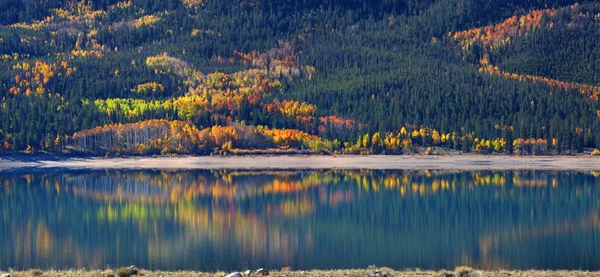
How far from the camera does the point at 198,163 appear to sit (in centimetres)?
14738

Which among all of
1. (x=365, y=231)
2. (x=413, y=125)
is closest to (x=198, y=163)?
(x=413, y=125)

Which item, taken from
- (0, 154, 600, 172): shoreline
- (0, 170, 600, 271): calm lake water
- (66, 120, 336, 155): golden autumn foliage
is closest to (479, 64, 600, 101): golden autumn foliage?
(0, 154, 600, 172): shoreline

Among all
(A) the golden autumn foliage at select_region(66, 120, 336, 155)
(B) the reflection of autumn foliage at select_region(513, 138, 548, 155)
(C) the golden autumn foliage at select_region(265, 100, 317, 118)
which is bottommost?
(B) the reflection of autumn foliage at select_region(513, 138, 548, 155)

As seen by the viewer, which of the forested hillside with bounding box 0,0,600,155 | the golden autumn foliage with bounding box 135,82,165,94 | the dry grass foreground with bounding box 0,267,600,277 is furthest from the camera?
the golden autumn foliage with bounding box 135,82,165,94

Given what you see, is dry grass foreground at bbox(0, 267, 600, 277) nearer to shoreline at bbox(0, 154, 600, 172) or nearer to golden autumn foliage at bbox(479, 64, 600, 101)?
shoreline at bbox(0, 154, 600, 172)

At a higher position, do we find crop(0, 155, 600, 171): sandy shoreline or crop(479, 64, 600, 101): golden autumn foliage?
crop(479, 64, 600, 101): golden autumn foliage

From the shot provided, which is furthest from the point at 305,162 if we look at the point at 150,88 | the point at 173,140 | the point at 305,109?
the point at 150,88

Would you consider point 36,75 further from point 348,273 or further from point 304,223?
point 348,273

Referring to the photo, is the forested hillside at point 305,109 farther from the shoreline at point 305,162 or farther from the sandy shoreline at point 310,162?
the sandy shoreline at point 310,162

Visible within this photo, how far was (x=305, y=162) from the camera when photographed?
5728 inches

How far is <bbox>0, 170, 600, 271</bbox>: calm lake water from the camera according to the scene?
54.2 metres

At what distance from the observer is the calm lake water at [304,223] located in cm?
5416

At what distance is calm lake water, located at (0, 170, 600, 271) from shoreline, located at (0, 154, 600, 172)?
22.5 metres

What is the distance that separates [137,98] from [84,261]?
134452mm
